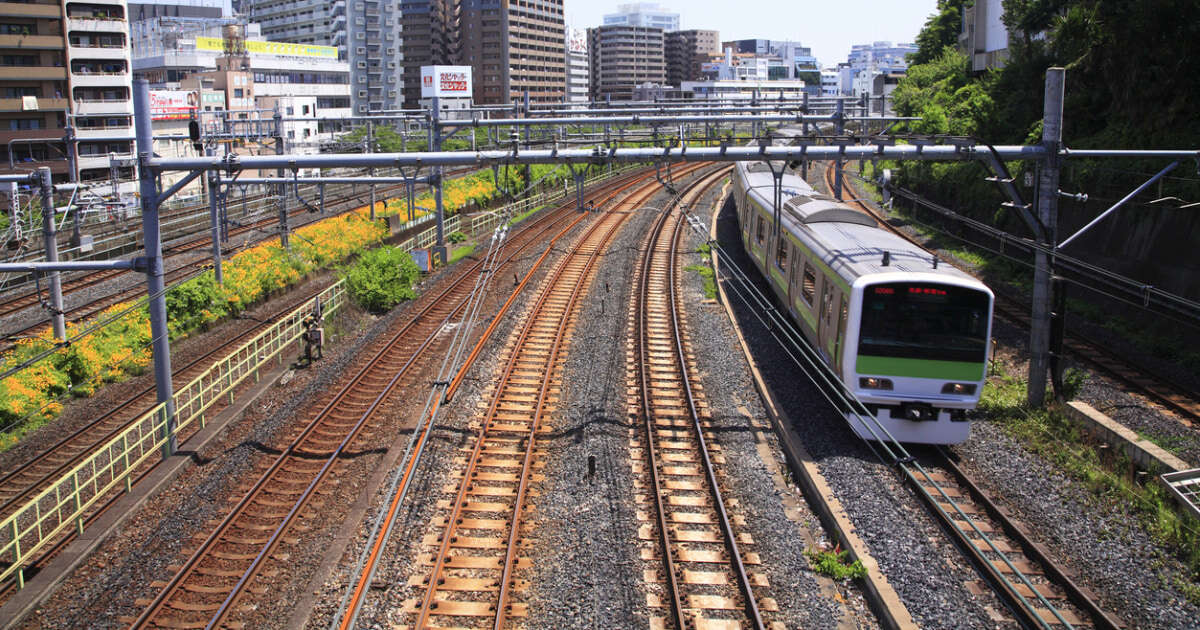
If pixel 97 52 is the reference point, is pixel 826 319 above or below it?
below

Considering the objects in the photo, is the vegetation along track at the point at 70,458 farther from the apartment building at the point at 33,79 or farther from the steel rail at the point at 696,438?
the apartment building at the point at 33,79

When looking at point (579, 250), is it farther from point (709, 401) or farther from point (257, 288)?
point (709, 401)

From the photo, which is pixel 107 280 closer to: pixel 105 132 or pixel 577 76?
pixel 105 132

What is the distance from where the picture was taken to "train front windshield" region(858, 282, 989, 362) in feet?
35.8

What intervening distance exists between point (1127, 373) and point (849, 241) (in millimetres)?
5468

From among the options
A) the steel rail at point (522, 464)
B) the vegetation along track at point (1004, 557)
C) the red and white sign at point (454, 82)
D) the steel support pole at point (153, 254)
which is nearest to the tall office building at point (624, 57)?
the red and white sign at point (454, 82)

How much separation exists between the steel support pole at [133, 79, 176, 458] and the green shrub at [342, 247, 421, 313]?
8.22 metres

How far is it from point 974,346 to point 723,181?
1413 inches

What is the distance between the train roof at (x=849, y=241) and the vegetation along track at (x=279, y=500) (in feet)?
23.8

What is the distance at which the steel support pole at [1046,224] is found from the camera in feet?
38.9

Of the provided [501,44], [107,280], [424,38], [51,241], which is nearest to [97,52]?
[107,280]

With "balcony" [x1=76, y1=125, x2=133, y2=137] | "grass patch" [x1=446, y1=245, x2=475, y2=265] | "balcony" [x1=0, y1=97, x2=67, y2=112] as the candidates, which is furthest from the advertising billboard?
"grass patch" [x1=446, y1=245, x2=475, y2=265]

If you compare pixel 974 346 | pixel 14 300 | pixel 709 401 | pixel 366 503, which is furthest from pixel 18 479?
pixel 974 346

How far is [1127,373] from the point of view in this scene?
14.3m
